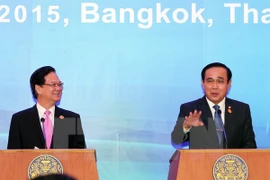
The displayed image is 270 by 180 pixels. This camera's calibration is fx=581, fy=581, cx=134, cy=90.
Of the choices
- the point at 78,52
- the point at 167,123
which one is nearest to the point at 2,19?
the point at 78,52

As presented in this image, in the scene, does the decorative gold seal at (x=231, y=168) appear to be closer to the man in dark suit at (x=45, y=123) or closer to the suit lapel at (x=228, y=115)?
the suit lapel at (x=228, y=115)

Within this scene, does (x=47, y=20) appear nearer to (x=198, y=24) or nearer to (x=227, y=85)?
(x=198, y=24)

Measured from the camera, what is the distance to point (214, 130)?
13.4ft

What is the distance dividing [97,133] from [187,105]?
0.99 metres

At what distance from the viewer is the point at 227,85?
14.4 ft

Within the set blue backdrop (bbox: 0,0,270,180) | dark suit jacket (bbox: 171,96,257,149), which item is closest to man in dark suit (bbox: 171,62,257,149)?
dark suit jacket (bbox: 171,96,257,149)

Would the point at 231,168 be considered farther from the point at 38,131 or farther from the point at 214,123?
the point at 38,131

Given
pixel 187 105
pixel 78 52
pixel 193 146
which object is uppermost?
pixel 78 52

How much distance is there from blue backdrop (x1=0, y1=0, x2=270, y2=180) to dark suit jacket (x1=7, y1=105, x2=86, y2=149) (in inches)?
18.3

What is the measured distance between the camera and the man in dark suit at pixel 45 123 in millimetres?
4250

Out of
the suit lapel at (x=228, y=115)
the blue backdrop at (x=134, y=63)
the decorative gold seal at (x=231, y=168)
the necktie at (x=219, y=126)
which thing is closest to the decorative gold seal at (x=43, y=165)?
the decorative gold seal at (x=231, y=168)

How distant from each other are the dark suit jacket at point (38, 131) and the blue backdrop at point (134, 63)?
465 millimetres

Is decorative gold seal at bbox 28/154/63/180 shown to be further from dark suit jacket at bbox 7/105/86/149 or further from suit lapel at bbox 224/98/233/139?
suit lapel at bbox 224/98/233/139

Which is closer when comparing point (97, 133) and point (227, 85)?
point (227, 85)
